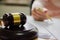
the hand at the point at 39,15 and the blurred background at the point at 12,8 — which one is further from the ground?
the blurred background at the point at 12,8

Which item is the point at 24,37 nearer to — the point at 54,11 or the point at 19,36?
the point at 19,36

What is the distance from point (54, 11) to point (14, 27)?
2.79ft

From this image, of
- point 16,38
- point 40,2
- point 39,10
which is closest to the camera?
point 16,38

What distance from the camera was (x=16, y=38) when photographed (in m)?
0.60

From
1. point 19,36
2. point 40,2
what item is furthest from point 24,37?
point 40,2

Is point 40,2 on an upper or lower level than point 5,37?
upper

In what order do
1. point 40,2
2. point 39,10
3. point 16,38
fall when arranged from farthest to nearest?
point 40,2 → point 39,10 → point 16,38

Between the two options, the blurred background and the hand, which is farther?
the hand

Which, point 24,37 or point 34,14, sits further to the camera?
point 34,14

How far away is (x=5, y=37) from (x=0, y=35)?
0.09 feet

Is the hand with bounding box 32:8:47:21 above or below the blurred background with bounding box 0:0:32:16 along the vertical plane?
below

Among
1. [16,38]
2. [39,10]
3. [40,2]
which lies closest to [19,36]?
[16,38]

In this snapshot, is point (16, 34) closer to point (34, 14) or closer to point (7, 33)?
point (7, 33)

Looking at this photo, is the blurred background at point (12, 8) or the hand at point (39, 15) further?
the hand at point (39, 15)
